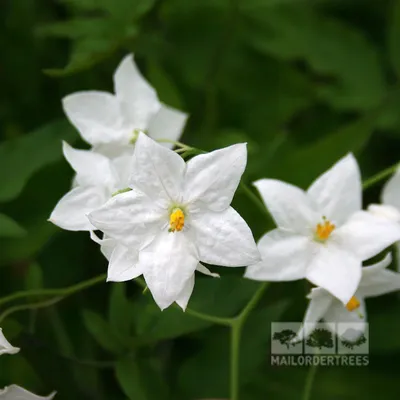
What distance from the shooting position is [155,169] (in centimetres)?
56

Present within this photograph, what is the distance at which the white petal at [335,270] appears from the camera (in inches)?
24.1

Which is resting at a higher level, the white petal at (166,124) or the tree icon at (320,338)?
the white petal at (166,124)

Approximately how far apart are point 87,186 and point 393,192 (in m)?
0.34

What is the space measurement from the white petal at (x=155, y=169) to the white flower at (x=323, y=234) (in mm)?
119

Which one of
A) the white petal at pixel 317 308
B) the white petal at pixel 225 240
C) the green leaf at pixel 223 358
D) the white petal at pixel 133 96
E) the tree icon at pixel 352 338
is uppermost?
the white petal at pixel 133 96

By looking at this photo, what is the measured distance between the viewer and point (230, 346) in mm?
761

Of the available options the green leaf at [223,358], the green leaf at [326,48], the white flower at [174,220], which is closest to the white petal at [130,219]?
the white flower at [174,220]

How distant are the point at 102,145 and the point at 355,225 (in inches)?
11.5

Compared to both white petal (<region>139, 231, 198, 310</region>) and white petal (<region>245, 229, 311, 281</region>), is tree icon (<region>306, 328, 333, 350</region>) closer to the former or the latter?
white petal (<region>245, 229, 311, 281</region>)

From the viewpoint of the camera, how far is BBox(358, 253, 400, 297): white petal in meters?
0.64

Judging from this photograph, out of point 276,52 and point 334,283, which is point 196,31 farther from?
point 334,283

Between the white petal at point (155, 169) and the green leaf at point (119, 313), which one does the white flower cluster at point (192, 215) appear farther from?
the green leaf at point (119, 313)

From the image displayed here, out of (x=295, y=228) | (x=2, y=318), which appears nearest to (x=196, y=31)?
(x=295, y=228)

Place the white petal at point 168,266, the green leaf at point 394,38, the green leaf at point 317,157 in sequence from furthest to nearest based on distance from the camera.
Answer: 1. the green leaf at point 394,38
2. the green leaf at point 317,157
3. the white petal at point 168,266
